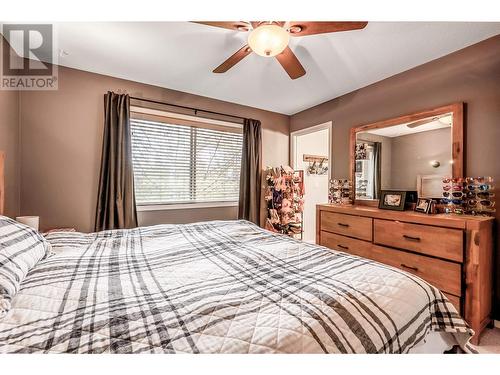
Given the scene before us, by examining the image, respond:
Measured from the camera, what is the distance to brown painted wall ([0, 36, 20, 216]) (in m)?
1.96

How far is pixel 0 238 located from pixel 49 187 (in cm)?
165

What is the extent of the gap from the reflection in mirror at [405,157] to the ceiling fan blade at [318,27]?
1.52 m

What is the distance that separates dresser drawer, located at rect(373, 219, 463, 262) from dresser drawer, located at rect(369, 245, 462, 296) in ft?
0.18

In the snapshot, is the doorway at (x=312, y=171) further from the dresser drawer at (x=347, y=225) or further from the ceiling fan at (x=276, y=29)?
the ceiling fan at (x=276, y=29)

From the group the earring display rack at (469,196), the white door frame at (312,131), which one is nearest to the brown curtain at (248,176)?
the white door frame at (312,131)

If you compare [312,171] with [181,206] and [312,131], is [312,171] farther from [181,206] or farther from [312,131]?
[181,206]

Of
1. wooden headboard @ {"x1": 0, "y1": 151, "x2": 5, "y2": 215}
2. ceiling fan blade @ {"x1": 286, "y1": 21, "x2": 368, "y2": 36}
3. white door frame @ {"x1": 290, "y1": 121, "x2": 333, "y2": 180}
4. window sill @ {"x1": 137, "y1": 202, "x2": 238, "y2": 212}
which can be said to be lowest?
window sill @ {"x1": 137, "y1": 202, "x2": 238, "y2": 212}

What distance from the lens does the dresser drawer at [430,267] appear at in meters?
1.76

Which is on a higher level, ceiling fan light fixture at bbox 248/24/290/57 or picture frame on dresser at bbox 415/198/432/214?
ceiling fan light fixture at bbox 248/24/290/57

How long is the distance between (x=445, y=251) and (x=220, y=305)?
1925 millimetres

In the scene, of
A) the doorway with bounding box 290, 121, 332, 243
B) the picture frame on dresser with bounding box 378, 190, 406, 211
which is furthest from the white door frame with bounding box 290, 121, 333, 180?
the picture frame on dresser with bounding box 378, 190, 406, 211

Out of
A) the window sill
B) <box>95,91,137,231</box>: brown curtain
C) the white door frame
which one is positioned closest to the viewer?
<box>95,91,137,231</box>: brown curtain

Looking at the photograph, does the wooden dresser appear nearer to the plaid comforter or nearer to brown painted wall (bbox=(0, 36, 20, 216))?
the plaid comforter

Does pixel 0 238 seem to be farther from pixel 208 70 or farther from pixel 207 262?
pixel 208 70
